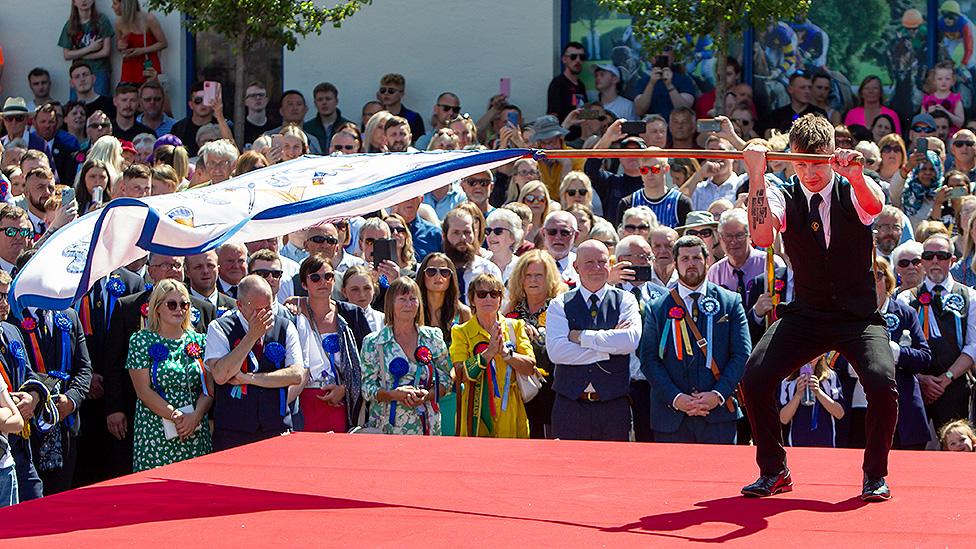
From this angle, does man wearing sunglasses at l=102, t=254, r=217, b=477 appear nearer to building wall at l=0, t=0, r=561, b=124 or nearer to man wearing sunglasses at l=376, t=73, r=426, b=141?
man wearing sunglasses at l=376, t=73, r=426, b=141

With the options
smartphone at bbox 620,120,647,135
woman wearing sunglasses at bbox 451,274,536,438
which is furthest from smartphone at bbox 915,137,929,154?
woman wearing sunglasses at bbox 451,274,536,438

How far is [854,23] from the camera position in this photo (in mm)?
15070

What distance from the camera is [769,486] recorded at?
6754 millimetres

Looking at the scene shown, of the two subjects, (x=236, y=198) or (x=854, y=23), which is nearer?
(x=236, y=198)

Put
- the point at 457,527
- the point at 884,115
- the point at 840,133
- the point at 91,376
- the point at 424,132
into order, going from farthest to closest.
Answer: the point at 424,132, the point at 884,115, the point at 840,133, the point at 91,376, the point at 457,527

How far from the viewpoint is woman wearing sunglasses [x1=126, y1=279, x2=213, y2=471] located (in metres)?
8.84

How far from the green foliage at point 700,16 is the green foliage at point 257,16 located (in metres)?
2.85

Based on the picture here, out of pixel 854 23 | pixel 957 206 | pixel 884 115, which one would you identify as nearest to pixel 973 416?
pixel 957 206

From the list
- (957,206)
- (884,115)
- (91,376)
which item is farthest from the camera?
(884,115)

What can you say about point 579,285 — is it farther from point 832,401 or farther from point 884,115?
point 884,115

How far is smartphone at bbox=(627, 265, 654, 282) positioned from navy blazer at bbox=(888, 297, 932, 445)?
60.2 inches

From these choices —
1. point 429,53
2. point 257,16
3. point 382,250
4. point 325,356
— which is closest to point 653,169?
point 382,250

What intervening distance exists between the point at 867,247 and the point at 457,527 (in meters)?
2.17

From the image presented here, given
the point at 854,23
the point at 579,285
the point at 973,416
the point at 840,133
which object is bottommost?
the point at 973,416
